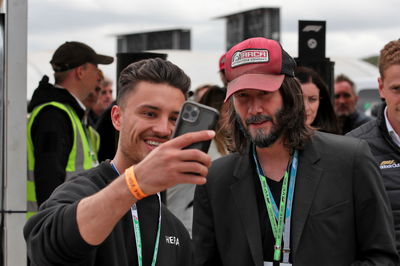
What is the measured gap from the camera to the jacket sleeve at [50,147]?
4.81 m

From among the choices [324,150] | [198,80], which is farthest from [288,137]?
Result: [198,80]

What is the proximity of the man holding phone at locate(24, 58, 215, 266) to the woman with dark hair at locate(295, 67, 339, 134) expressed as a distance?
2.71 meters

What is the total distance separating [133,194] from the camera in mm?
1702

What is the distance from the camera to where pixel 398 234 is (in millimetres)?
3043

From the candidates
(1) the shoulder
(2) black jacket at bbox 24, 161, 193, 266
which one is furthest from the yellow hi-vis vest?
(2) black jacket at bbox 24, 161, 193, 266

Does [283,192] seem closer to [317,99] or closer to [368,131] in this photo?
[368,131]

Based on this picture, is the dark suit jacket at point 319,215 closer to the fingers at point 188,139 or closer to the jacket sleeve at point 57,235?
the jacket sleeve at point 57,235

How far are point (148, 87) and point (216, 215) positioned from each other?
0.66 meters

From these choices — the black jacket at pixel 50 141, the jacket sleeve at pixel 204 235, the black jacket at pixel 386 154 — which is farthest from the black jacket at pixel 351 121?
the jacket sleeve at pixel 204 235

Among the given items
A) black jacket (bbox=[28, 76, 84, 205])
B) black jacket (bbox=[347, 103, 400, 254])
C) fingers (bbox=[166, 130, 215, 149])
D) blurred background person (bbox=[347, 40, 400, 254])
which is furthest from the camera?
black jacket (bbox=[28, 76, 84, 205])

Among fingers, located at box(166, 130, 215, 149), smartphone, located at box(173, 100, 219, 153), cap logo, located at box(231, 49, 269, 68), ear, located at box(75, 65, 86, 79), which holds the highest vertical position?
ear, located at box(75, 65, 86, 79)

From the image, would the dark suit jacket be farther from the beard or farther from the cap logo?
the cap logo

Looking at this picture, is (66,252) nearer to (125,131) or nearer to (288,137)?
(125,131)

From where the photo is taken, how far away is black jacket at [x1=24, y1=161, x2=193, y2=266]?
5.94 ft
